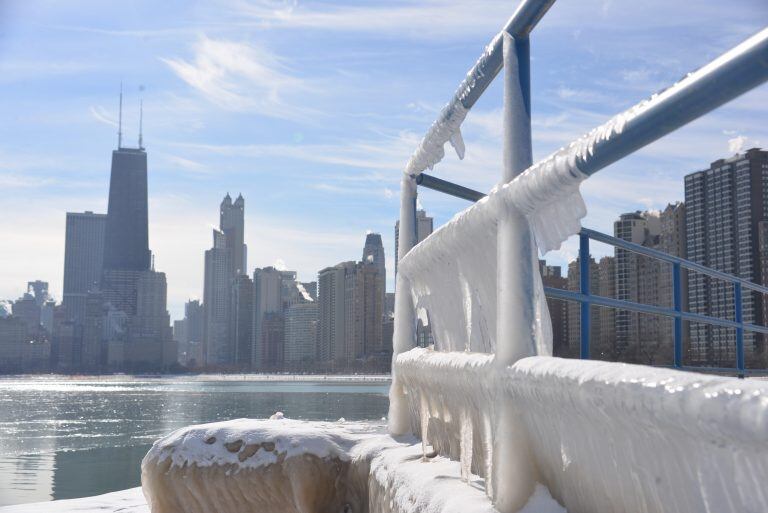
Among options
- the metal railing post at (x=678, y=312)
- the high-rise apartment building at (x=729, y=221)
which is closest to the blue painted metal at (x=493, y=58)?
the metal railing post at (x=678, y=312)

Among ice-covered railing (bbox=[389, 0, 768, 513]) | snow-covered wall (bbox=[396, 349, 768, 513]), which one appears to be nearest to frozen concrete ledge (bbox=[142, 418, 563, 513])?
ice-covered railing (bbox=[389, 0, 768, 513])

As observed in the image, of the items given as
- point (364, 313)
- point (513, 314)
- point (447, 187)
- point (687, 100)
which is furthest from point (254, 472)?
point (364, 313)

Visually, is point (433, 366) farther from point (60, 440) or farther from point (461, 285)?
point (60, 440)

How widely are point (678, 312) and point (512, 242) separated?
191 cm

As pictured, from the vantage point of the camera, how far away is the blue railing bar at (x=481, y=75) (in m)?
2.18

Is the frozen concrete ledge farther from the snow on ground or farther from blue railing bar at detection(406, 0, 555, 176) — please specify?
the snow on ground

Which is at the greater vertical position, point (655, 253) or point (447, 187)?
point (447, 187)

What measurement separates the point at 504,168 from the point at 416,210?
1.98 m

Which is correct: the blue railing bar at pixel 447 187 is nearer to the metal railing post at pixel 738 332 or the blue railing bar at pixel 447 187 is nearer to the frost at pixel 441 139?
the frost at pixel 441 139

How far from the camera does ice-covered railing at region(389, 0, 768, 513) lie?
1276 millimetres

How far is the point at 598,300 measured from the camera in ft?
10.2

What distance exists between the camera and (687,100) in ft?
4.01

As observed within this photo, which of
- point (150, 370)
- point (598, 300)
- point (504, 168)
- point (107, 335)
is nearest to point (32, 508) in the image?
point (598, 300)

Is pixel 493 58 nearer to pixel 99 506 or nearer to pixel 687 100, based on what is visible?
pixel 687 100
